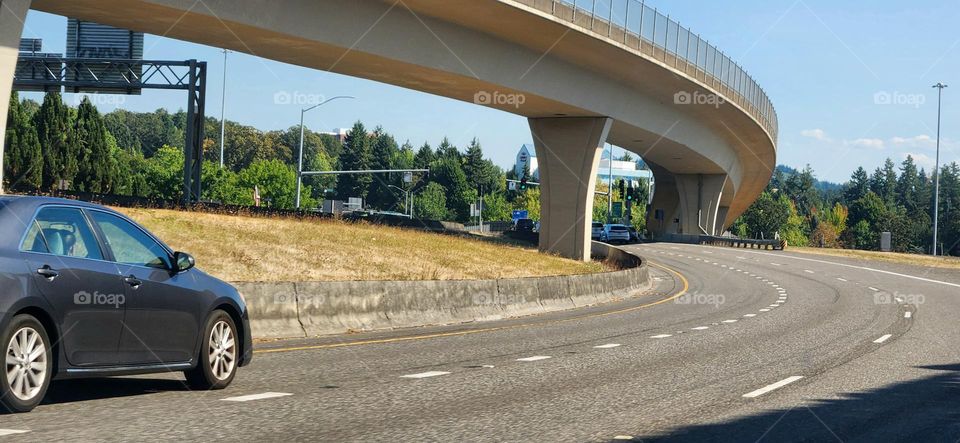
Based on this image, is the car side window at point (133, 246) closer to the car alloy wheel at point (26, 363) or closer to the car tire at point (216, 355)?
the car tire at point (216, 355)

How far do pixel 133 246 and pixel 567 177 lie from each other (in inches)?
1363

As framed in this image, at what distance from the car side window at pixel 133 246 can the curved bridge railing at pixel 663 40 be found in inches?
855

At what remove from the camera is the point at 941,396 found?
10.8m

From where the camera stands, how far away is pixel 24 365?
7.40 meters

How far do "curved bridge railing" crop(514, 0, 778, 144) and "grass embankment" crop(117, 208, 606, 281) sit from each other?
789 centimetres

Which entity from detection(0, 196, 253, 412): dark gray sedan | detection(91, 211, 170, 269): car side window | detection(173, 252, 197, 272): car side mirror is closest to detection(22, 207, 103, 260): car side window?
detection(0, 196, 253, 412): dark gray sedan

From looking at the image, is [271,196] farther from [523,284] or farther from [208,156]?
[523,284]

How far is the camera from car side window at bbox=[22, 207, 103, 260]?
7.84 metres

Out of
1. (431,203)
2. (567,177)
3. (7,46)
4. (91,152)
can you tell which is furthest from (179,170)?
(7,46)

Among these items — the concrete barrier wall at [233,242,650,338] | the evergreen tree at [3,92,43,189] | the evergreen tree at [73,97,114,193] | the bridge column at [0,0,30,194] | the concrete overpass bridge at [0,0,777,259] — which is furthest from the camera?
the evergreen tree at [73,97,114,193]

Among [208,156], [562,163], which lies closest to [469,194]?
[208,156]

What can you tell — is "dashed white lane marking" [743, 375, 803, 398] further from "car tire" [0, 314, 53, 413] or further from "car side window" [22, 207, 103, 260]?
"car tire" [0, 314, 53, 413]

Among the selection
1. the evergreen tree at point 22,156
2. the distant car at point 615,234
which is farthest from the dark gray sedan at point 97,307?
the evergreen tree at point 22,156

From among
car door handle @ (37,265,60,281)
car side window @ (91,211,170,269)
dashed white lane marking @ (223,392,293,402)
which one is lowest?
dashed white lane marking @ (223,392,293,402)
